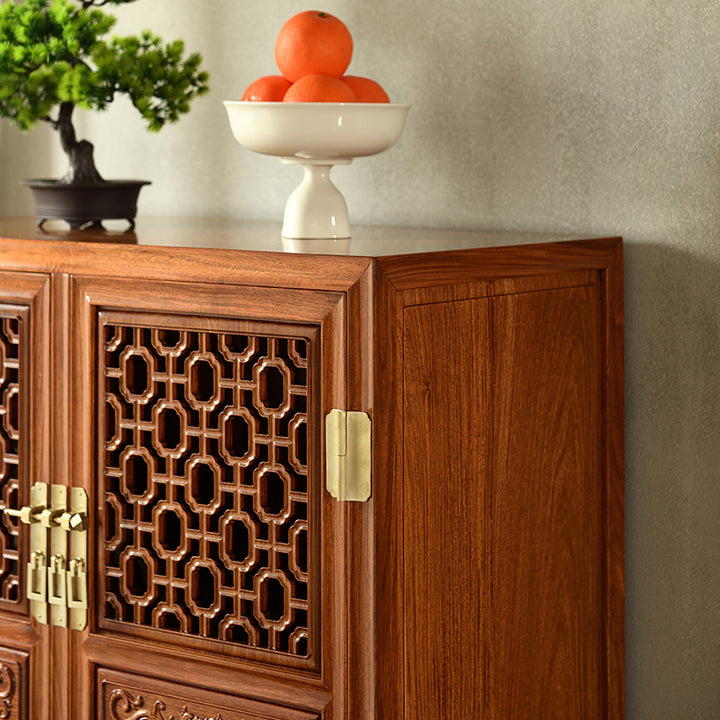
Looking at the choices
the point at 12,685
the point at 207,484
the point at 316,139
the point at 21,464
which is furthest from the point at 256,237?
the point at 12,685

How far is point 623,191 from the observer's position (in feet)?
5.27

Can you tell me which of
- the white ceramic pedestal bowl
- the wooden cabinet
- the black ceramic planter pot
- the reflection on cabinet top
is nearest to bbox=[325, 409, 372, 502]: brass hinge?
the wooden cabinet

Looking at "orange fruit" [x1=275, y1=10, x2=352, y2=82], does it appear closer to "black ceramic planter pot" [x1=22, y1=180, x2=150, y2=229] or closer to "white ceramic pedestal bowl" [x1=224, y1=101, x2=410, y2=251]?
"white ceramic pedestal bowl" [x1=224, y1=101, x2=410, y2=251]

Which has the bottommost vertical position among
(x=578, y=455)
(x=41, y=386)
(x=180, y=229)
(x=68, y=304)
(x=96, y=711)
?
(x=96, y=711)

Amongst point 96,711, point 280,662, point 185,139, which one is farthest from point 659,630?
point 185,139

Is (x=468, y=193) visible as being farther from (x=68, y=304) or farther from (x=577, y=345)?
(x=68, y=304)

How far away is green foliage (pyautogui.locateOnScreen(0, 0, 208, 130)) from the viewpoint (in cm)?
170

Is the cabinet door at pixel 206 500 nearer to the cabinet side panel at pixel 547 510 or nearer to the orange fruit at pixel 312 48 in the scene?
the cabinet side panel at pixel 547 510

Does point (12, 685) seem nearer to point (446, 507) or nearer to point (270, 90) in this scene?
point (446, 507)

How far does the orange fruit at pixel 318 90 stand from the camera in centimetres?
143

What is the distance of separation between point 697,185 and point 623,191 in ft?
0.35

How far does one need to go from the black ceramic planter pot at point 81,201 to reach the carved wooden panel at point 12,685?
0.64m

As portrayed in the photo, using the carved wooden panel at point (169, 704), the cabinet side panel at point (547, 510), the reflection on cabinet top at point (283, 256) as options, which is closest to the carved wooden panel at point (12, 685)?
the carved wooden panel at point (169, 704)

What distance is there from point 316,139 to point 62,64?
520 mm
